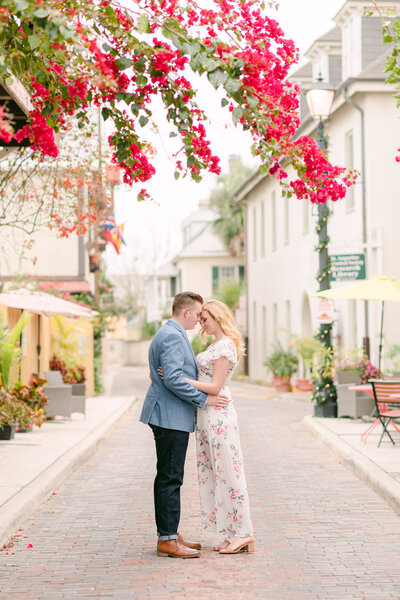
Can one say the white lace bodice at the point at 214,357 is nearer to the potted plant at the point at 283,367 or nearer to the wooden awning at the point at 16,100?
the wooden awning at the point at 16,100

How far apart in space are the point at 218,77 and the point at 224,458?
9.61ft

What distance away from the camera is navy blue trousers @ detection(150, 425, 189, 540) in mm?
7078

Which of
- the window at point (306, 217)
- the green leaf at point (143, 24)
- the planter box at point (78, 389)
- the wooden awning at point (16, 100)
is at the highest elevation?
the window at point (306, 217)

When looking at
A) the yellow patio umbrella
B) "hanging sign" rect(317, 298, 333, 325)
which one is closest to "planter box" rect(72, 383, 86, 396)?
"hanging sign" rect(317, 298, 333, 325)

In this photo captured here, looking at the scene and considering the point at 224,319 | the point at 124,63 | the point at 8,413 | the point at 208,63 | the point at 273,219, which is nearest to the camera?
the point at 208,63

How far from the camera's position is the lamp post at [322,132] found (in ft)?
57.8

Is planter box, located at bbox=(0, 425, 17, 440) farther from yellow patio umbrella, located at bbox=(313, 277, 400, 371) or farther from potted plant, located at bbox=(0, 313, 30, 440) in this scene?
yellow patio umbrella, located at bbox=(313, 277, 400, 371)

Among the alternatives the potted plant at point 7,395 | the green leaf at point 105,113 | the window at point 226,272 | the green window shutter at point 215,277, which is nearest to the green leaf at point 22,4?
the green leaf at point 105,113

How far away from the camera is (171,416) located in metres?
7.06

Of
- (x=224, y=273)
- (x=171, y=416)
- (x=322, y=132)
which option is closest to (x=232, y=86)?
(x=171, y=416)

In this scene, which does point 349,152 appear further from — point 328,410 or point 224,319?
point 224,319

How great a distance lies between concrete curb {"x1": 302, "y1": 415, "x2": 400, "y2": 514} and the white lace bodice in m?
2.74

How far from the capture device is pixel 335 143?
2555cm

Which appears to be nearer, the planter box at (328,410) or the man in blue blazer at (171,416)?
the man in blue blazer at (171,416)
